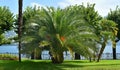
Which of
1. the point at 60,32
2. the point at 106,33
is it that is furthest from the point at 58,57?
the point at 106,33

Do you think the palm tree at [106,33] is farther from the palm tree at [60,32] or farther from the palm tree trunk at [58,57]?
the palm tree at [60,32]

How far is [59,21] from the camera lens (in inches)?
950

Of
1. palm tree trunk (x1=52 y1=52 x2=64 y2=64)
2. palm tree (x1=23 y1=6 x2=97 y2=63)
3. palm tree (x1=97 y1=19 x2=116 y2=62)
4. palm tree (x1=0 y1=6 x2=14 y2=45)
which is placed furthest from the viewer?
palm tree (x1=0 y1=6 x2=14 y2=45)

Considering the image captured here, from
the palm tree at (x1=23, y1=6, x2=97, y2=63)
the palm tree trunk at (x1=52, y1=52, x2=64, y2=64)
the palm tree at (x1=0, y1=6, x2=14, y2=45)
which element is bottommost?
the palm tree trunk at (x1=52, y1=52, x2=64, y2=64)


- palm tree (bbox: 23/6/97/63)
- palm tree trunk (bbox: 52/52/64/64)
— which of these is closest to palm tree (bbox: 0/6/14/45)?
palm tree (bbox: 23/6/97/63)

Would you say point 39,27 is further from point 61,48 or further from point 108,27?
point 108,27

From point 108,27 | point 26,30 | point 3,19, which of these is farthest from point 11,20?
point 26,30

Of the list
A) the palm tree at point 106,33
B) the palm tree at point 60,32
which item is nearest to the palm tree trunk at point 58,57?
the palm tree at point 60,32

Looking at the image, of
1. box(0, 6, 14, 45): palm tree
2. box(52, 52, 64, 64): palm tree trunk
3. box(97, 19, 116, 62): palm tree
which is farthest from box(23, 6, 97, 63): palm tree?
box(0, 6, 14, 45): palm tree

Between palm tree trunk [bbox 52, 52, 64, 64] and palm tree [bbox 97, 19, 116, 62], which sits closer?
palm tree trunk [bbox 52, 52, 64, 64]

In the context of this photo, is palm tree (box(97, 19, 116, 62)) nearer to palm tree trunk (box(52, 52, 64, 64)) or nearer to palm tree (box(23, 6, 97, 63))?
palm tree trunk (box(52, 52, 64, 64))

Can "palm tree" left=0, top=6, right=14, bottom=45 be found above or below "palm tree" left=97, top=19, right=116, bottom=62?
above

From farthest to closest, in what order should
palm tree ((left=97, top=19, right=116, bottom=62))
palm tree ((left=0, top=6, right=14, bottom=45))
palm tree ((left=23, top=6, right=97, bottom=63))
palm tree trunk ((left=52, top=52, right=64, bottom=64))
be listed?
palm tree ((left=0, top=6, right=14, bottom=45)) < palm tree ((left=97, top=19, right=116, bottom=62)) < palm tree trunk ((left=52, top=52, right=64, bottom=64)) < palm tree ((left=23, top=6, right=97, bottom=63))

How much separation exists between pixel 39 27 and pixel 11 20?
79.9 ft
